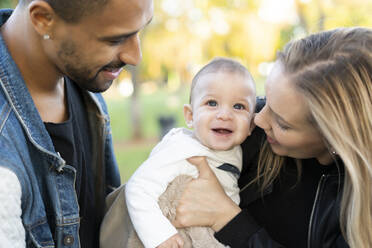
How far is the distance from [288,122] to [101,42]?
810mm

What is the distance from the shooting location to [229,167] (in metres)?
1.86

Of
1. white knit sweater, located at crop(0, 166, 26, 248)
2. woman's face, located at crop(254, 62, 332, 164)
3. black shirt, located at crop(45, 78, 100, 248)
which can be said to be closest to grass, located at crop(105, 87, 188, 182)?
black shirt, located at crop(45, 78, 100, 248)

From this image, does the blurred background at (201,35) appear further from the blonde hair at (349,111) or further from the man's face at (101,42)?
the blonde hair at (349,111)

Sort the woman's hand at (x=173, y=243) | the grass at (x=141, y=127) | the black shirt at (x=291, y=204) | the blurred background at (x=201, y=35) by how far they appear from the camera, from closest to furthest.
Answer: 1. the woman's hand at (x=173, y=243)
2. the black shirt at (x=291, y=204)
3. the grass at (x=141, y=127)
4. the blurred background at (x=201, y=35)

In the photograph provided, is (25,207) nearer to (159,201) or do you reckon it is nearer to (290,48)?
(159,201)

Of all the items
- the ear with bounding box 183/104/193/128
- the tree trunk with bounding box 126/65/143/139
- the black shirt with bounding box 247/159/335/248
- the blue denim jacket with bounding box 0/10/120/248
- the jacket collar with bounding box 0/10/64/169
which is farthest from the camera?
the tree trunk with bounding box 126/65/143/139

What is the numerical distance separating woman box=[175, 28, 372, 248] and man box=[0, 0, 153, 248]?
515mm

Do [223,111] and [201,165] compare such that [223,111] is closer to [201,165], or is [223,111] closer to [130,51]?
[201,165]

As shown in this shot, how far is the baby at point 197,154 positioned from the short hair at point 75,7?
622mm

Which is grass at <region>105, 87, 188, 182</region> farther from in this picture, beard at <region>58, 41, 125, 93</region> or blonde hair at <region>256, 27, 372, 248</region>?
blonde hair at <region>256, 27, 372, 248</region>

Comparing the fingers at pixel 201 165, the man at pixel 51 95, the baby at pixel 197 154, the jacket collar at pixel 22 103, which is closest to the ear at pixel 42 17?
the man at pixel 51 95

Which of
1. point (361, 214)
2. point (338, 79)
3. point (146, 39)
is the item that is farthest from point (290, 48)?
point (146, 39)

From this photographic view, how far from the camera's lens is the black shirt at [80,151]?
5.75 feet

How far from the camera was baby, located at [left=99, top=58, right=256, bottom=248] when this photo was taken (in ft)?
5.54
